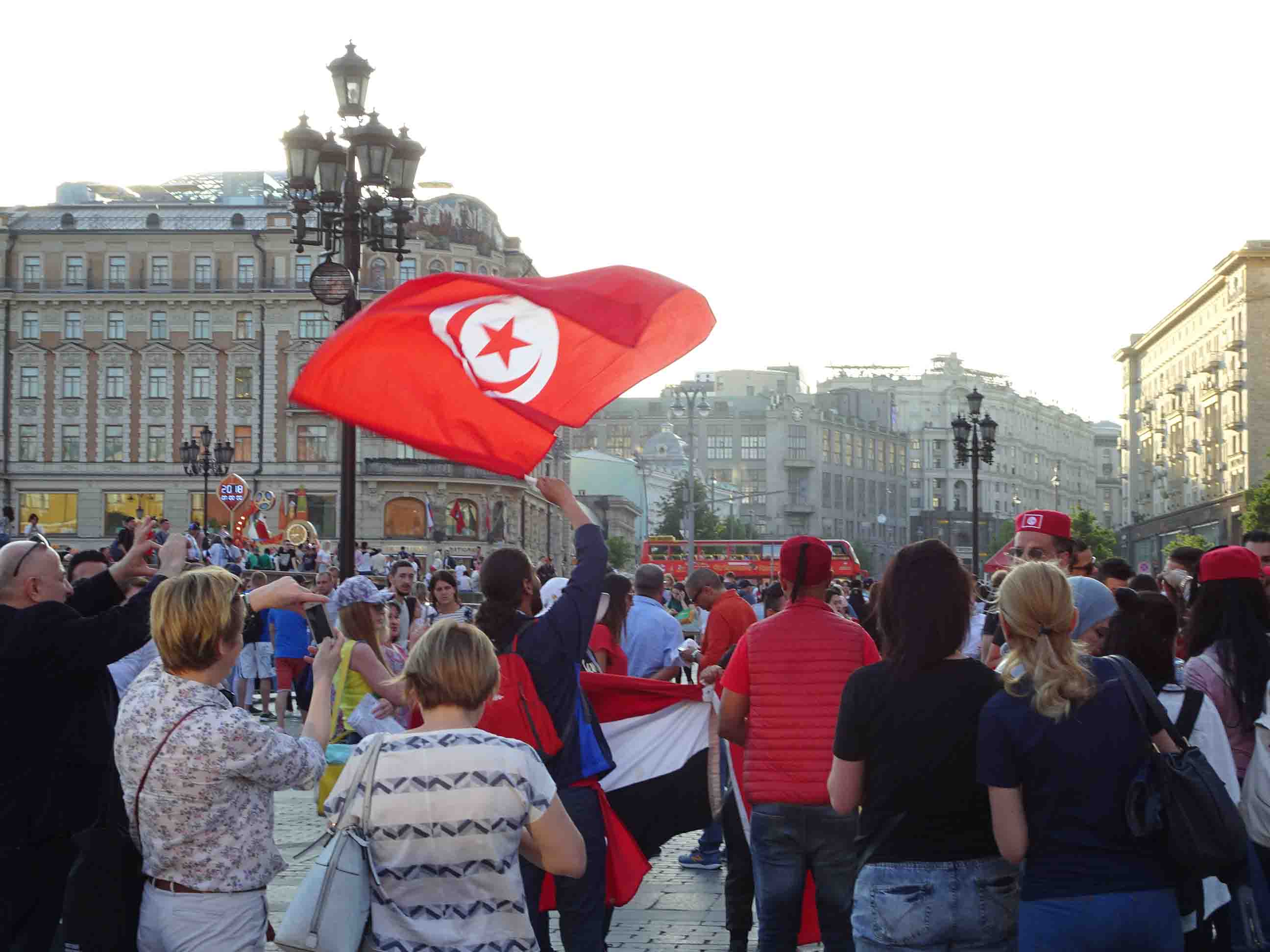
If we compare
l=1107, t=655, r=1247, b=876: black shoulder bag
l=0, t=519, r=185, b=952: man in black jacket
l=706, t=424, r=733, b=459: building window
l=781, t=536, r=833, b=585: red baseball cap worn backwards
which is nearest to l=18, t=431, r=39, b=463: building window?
l=706, t=424, r=733, b=459: building window

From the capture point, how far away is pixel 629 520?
Answer: 382 feet

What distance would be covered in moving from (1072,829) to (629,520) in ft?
369

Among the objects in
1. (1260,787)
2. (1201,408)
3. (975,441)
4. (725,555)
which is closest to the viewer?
(1260,787)

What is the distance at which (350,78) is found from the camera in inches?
489

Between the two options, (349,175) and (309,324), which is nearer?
(349,175)

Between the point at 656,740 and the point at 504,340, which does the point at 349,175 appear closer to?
the point at 504,340

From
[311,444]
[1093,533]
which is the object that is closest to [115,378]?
[311,444]

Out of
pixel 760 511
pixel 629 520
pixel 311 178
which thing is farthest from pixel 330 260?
pixel 760 511

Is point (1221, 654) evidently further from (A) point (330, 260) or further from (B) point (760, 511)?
(B) point (760, 511)

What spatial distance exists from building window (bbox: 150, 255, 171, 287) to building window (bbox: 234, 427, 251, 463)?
8.44m

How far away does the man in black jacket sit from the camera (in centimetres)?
505

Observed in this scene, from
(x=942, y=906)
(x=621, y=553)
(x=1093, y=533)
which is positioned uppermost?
(x=942, y=906)

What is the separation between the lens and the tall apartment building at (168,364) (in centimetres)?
7762

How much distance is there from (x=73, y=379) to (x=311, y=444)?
12775 millimetres
